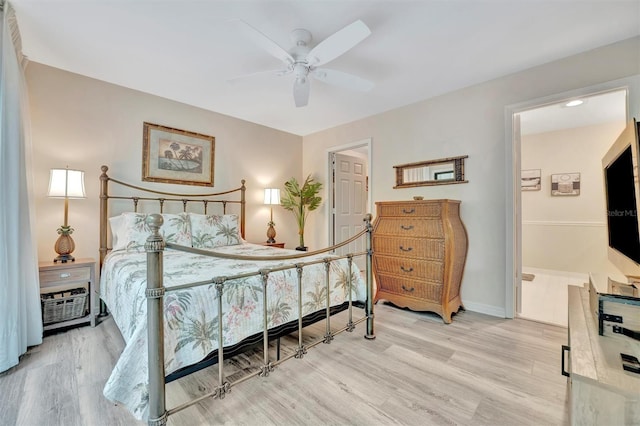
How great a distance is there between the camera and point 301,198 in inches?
180

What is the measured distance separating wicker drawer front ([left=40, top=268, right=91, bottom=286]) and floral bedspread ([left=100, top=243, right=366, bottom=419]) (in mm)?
404

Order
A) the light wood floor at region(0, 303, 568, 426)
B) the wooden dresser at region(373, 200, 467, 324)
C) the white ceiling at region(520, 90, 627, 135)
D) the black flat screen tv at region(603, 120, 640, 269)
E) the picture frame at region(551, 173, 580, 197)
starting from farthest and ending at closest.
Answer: the picture frame at region(551, 173, 580, 197)
the white ceiling at region(520, 90, 627, 135)
the wooden dresser at region(373, 200, 467, 324)
the light wood floor at region(0, 303, 568, 426)
the black flat screen tv at region(603, 120, 640, 269)

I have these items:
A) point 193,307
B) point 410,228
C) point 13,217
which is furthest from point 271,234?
point 193,307

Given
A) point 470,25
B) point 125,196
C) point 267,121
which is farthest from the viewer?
point 267,121

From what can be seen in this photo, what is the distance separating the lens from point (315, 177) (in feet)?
15.9

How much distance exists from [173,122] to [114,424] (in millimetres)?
3184

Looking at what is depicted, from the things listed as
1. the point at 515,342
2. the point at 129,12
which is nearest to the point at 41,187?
the point at 129,12

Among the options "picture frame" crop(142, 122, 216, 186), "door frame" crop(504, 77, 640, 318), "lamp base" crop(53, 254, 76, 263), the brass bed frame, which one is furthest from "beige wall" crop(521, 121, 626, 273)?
"lamp base" crop(53, 254, 76, 263)

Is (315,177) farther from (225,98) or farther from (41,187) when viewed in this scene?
(41,187)

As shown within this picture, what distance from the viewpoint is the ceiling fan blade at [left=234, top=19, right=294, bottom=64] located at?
1.65 meters

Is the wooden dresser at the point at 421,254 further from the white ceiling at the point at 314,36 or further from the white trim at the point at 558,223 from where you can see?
the white trim at the point at 558,223

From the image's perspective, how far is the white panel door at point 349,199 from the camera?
15.6 ft

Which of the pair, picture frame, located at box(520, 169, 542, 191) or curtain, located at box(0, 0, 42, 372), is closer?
curtain, located at box(0, 0, 42, 372)

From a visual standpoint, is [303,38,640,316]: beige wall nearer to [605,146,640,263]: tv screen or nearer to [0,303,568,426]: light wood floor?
[0,303,568,426]: light wood floor
